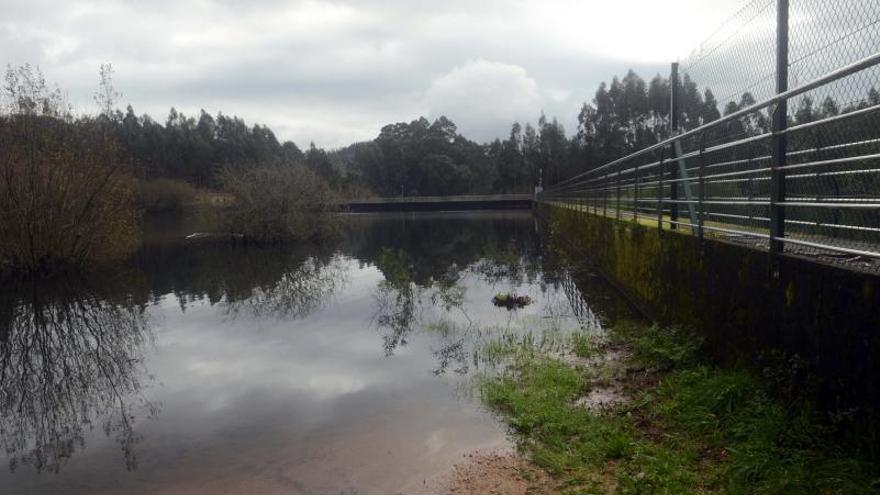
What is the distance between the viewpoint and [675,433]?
13.5 ft

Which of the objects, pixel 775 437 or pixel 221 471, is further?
pixel 221 471

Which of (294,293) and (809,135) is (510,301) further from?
(809,135)

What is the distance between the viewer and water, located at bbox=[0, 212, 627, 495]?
4.72m

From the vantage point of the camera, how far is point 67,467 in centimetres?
491

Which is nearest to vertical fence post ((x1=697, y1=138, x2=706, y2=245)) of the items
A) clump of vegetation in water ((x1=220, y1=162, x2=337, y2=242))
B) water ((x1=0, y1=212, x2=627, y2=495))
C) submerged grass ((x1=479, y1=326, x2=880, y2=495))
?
submerged grass ((x1=479, y1=326, x2=880, y2=495))

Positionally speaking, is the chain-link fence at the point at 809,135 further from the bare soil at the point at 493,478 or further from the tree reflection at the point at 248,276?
the tree reflection at the point at 248,276

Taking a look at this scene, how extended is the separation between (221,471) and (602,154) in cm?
6134

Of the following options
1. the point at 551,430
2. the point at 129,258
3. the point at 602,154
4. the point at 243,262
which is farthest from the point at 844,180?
the point at 602,154

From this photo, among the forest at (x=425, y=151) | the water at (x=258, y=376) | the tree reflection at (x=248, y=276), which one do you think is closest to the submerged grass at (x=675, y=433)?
the water at (x=258, y=376)

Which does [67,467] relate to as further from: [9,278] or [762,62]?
[9,278]

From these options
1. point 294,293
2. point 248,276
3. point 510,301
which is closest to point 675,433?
point 510,301

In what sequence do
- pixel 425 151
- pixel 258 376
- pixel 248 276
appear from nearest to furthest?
pixel 258 376
pixel 248 276
pixel 425 151

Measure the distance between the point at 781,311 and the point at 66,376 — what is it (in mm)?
7603

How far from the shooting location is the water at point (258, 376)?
4.72 meters
